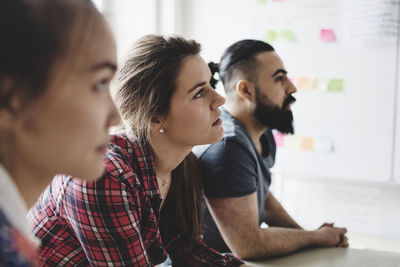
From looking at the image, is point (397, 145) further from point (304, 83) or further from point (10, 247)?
point (10, 247)

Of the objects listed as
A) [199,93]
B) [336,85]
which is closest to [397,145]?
[336,85]

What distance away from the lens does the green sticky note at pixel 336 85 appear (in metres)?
2.30

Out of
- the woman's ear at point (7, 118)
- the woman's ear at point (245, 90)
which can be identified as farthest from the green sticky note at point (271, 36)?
the woman's ear at point (7, 118)

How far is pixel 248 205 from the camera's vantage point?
1.18 m

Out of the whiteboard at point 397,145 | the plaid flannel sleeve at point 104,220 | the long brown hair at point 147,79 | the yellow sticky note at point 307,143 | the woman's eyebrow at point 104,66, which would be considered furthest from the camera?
the yellow sticky note at point 307,143

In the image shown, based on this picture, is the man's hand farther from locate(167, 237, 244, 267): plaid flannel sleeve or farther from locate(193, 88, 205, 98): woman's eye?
locate(193, 88, 205, 98): woman's eye

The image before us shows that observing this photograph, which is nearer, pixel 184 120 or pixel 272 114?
pixel 184 120

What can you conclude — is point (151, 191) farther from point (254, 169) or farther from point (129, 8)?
point (129, 8)

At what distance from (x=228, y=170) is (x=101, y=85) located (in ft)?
2.54

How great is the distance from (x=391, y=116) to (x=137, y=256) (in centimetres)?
190

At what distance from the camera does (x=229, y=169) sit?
1206 millimetres

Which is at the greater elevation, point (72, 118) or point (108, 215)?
point (72, 118)

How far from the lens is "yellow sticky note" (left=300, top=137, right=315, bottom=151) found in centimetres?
240

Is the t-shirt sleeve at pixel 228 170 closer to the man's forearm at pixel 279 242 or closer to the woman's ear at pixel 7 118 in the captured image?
the man's forearm at pixel 279 242
